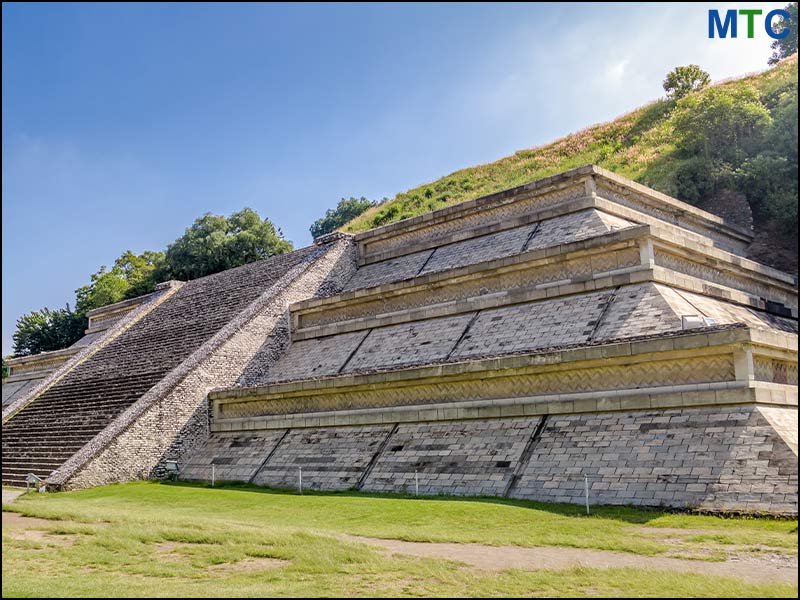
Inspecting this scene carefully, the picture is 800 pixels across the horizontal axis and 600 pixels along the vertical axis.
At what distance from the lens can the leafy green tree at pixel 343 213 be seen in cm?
5553

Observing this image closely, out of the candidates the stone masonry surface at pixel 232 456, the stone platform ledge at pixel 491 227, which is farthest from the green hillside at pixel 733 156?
the stone masonry surface at pixel 232 456

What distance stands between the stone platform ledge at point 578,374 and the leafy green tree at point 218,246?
2248 cm

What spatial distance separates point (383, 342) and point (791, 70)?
72.4ft

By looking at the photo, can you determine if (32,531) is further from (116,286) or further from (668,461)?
(116,286)

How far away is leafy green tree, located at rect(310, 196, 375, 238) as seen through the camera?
55531 millimetres

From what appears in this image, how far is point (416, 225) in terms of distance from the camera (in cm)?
2197

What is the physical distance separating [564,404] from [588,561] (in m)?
5.08

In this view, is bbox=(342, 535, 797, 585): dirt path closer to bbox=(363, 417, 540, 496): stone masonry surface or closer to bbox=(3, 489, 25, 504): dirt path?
bbox=(363, 417, 540, 496): stone masonry surface

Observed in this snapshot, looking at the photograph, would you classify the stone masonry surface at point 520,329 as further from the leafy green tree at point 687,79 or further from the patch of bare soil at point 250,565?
the leafy green tree at point 687,79

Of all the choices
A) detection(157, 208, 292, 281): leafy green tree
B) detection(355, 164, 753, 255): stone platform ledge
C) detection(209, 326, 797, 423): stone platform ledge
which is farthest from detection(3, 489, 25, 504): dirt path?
detection(157, 208, 292, 281): leafy green tree

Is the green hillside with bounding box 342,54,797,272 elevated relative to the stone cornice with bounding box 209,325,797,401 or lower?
elevated

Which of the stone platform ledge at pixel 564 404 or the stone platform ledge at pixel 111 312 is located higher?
the stone platform ledge at pixel 111 312

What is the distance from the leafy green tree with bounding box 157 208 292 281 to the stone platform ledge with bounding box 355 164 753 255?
15.5 m

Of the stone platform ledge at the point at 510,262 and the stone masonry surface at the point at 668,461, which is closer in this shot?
the stone masonry surface at the point at 668,461
